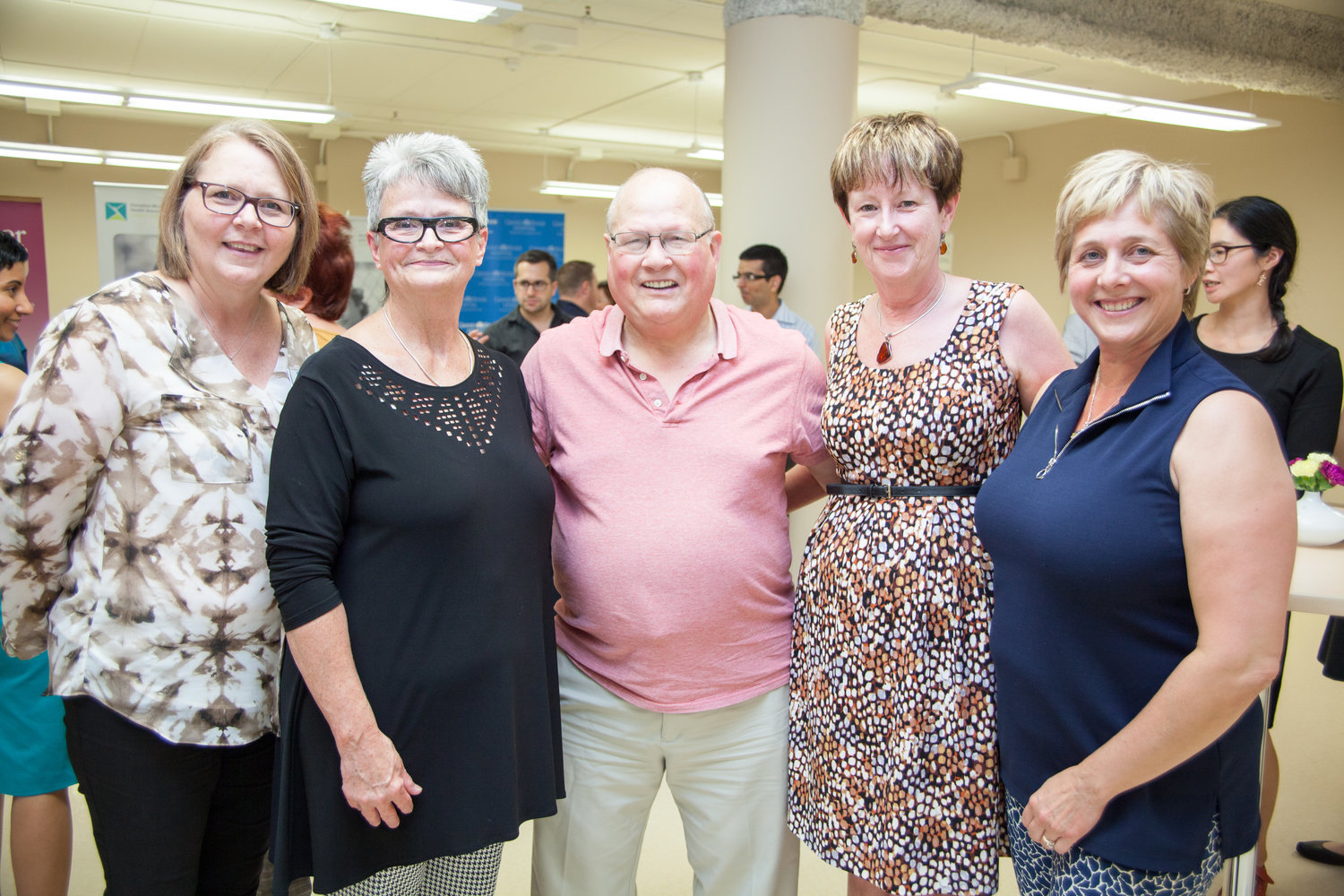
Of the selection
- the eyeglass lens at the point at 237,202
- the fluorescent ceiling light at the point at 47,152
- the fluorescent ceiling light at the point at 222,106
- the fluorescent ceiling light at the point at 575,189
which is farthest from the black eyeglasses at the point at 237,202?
the fluorescent ceiling light at the point at 575,189

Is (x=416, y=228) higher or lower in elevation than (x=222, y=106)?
lower

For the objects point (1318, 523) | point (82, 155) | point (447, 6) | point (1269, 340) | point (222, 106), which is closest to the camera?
point (1318, 523)

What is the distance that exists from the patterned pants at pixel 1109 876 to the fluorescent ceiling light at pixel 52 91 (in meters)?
7.61

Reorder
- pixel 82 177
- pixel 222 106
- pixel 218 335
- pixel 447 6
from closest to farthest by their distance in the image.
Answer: pixel 218 335 < pixel 447 6 < pixel 222 106 < pixel 82 177

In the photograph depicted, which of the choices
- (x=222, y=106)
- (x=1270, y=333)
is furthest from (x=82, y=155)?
→ (x=1270, y=333)

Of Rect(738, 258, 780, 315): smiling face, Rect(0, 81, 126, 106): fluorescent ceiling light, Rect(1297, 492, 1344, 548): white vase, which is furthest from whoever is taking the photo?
Rect(0, 81, 126, 106): fluorescent ceiling light

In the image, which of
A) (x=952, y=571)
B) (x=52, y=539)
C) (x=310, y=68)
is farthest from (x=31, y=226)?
(x=952, y=571)

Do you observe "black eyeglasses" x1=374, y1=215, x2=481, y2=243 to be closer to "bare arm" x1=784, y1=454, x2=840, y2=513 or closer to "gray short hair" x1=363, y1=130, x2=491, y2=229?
"gray short hair" x1=363, y1=130, x2=491, y2=229

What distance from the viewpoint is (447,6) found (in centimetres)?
501

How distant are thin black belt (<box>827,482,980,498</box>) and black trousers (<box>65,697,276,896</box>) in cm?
121

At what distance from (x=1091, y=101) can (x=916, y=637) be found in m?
6.30

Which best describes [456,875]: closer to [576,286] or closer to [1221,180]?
[576,286]

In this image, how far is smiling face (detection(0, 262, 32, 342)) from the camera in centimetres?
274

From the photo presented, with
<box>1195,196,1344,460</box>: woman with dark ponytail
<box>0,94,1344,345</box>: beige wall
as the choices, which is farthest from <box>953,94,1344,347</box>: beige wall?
<box>1195,196,1344,460</box>: woman with dark ponytail
